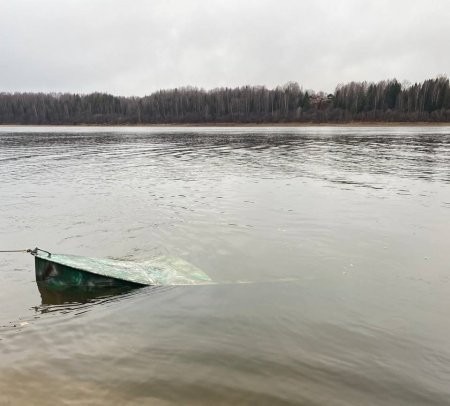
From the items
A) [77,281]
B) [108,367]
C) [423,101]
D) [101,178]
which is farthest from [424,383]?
[423,101]

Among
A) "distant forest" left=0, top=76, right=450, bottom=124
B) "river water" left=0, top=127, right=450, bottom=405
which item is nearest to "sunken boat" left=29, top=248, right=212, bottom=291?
"river water" left=0, top=127, right=450, bottom=405

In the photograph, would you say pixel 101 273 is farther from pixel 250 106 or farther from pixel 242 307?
pixel 250 106

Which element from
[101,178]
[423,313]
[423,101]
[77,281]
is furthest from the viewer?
[423,101]

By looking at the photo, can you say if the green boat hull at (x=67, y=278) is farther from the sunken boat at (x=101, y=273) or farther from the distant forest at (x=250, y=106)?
the distant forest at (x=250, y=106)

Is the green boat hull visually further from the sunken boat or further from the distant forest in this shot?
the distant forest

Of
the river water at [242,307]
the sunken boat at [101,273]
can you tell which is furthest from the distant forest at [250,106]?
the sunken boat at [101,273]

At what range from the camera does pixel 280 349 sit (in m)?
6.16

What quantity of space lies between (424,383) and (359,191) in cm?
1418

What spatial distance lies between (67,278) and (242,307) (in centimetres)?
364

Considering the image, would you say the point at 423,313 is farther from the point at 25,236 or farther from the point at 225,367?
the point at 25,236

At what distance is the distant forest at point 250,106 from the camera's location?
428 feet

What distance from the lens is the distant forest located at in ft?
428

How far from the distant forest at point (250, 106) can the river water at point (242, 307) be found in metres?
118

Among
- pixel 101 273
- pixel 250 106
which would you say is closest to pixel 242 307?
pixel 101 273
